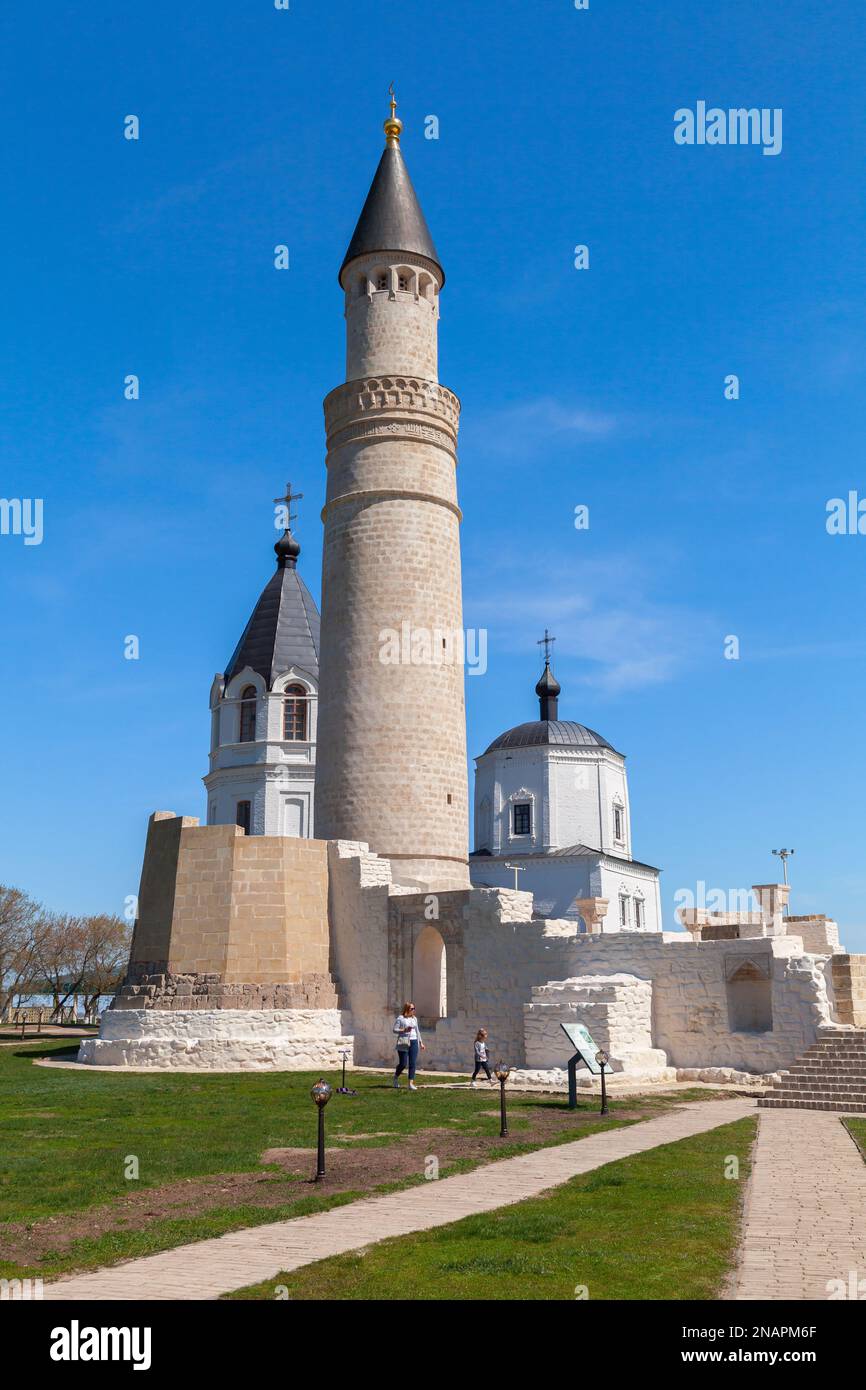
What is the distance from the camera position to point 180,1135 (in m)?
13.3

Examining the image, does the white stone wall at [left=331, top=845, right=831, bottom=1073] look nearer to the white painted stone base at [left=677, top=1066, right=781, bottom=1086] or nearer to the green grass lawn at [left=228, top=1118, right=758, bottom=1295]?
the white painted stone base at [left=677, top=1066, right=781, bottom=1086]

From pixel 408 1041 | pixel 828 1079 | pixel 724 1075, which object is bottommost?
pixel 724 1075

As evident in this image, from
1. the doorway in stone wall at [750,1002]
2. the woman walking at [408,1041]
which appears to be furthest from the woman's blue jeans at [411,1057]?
the doorway in stone wall at [750,1002]

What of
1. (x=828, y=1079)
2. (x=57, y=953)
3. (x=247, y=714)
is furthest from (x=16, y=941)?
(x=828, y=1079)

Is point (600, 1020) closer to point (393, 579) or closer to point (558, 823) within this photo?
point (393, 579)

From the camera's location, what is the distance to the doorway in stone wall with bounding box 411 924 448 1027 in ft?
88.2

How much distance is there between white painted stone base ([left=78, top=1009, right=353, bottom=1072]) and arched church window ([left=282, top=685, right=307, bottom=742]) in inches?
862

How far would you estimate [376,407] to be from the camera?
2812 centimetres

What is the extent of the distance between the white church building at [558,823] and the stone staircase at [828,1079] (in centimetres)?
2933

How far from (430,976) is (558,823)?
23905 mm

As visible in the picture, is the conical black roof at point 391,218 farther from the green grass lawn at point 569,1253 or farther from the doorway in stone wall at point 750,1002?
the green grass lawn at point 569,1253

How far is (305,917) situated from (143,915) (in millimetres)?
3906

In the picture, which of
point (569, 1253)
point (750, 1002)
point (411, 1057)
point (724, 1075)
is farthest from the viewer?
point (750, 1002)

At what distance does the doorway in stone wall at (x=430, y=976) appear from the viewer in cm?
2688
